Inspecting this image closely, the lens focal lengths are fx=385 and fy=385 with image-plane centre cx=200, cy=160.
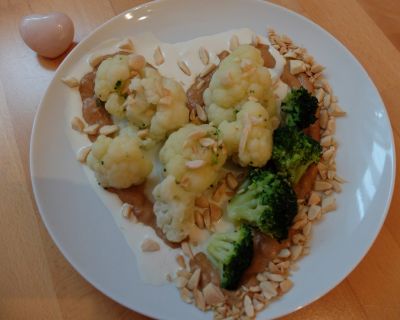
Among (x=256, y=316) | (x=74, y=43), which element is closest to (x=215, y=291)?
(x=256, y=316)

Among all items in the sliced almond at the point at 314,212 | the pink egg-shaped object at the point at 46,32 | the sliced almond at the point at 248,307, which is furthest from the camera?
the pink egg-shaped object at the point at 46,32

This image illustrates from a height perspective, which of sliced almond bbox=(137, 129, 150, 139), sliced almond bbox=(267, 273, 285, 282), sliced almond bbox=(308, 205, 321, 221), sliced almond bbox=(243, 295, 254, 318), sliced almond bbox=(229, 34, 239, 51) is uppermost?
sliced almond bbox=(229, 34, 239, 51)

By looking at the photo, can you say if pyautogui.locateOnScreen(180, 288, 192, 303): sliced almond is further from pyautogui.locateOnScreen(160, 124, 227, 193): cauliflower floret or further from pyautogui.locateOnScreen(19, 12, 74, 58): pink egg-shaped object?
pyautogui.locateOnScreen(19, 12, 74, 58): pink egg-shaped object

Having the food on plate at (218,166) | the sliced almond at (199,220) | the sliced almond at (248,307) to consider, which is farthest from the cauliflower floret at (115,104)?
the sliced almond at (248,307)

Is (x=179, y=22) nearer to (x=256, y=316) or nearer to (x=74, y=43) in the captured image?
(x=74, y=43)

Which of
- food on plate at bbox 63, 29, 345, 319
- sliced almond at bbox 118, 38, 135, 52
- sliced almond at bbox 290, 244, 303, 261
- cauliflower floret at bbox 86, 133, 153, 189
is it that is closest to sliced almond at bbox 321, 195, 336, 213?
food on plate at bbox 63, 29, 345, 319

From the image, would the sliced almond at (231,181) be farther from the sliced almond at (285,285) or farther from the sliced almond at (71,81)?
the sliced almond at (71,81)
